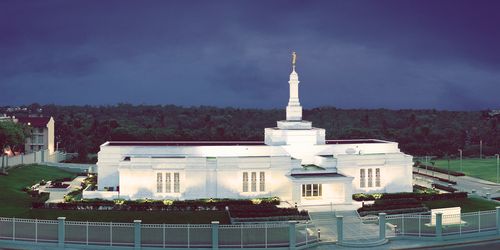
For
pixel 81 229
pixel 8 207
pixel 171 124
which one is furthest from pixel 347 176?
pixel 171 124

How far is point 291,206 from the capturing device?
4022 cm

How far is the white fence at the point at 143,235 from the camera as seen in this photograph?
28.2 metres

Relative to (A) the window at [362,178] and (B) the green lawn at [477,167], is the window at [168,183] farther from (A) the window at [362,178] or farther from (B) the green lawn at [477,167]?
(B) the green lawn at [477,167]

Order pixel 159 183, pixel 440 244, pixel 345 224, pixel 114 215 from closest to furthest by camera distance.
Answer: pixel 440 244, pixel 345 224, pixel 114 215, pixel 159 183

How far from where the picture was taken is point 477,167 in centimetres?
6888

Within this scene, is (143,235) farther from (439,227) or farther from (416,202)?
(416,202)

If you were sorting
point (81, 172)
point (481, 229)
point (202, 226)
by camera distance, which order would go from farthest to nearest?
1. point (81, 172)
2. point (481, 229)
3. point (202, 226)

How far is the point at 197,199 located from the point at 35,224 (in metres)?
14.9

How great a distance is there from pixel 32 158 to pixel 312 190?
37.4 metres

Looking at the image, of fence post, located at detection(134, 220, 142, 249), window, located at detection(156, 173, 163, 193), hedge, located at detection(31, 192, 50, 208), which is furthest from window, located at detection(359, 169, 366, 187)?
hedge, located at detection(31, 192, 50, 208)

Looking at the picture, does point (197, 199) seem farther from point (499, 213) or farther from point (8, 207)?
point (499, 213)

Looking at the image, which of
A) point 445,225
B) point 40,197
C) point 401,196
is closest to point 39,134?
point 40,197

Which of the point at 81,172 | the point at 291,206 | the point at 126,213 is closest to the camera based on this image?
the point at 126,213

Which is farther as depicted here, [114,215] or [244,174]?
[244,174]
